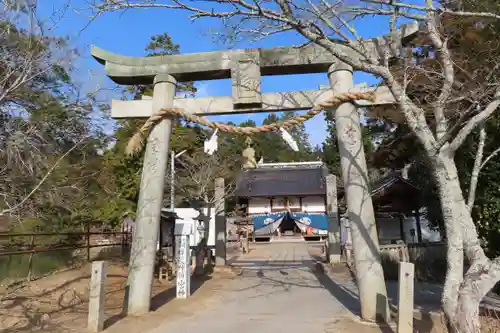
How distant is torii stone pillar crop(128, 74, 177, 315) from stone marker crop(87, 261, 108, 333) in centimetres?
104

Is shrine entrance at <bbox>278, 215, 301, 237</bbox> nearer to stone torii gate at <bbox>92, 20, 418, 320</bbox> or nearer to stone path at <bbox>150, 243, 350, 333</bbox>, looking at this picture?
stone path at <bbox>150, 243, 350, 333</bbox>

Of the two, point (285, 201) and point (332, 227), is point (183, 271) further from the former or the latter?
point (285, 201)

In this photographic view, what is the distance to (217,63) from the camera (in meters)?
7.81

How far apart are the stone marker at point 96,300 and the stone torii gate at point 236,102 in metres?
1.05

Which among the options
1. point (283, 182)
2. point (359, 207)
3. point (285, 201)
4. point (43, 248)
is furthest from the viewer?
point (283, 182)

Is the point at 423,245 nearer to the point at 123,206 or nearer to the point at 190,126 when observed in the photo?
the point at 123,206

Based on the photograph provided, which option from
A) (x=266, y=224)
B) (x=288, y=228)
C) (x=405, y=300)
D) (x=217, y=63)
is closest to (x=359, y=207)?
(x=405, y=300)

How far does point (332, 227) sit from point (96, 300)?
1050cm

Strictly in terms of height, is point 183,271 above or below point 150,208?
below

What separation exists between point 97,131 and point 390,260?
928cm

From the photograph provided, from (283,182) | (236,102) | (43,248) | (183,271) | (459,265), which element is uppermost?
(283,182)

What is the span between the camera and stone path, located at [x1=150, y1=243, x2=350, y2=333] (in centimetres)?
617

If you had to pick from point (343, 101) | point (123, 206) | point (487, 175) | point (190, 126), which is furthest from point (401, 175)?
point (190, 126)

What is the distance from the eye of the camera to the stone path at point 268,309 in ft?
20.2
